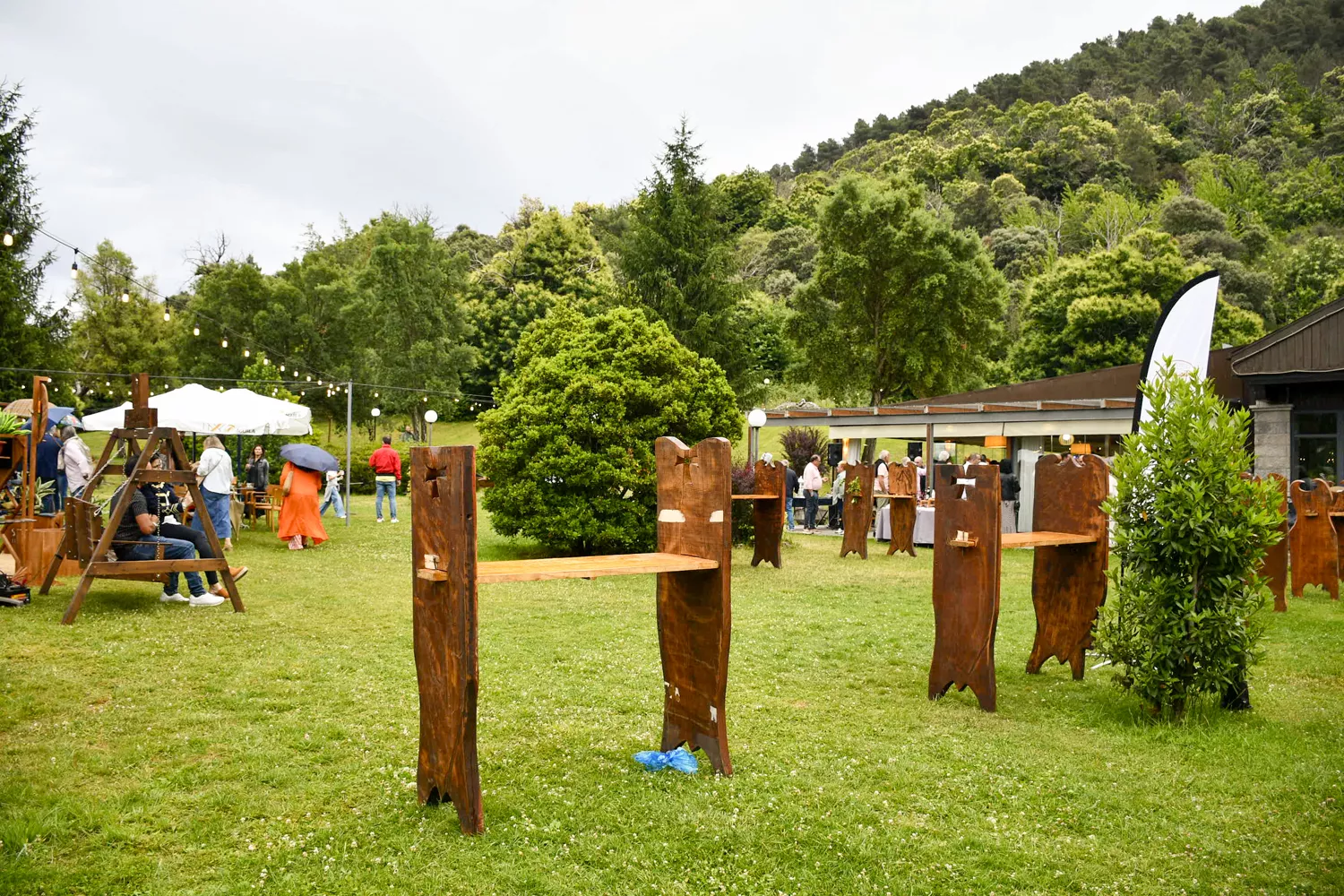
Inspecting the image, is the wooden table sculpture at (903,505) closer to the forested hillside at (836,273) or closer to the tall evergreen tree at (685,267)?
the forested hillside at (836,273)

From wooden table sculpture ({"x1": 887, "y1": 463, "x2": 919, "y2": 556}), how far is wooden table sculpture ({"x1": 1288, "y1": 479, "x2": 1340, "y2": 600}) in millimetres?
5403

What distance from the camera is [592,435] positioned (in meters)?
13.1

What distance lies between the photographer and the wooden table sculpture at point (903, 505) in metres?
15.4

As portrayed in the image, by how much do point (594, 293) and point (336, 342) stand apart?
12.0 m

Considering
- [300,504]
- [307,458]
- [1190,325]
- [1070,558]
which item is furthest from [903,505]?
[300,504]

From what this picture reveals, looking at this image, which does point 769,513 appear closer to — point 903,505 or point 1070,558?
point 903,505

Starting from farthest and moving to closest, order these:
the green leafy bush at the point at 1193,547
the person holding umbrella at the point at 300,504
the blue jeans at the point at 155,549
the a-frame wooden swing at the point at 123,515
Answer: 1. the person holding umbrella at the point at 300,504
2. the blue jeans at the point at 155,549
3. the a-frame wooden swing at the point at 123,515
4. the green leafy bush at the point at 1193,547

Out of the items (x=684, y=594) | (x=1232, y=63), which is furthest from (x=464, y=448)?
(x=1232, y=63)

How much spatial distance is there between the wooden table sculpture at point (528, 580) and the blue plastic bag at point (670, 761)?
0.08 meters

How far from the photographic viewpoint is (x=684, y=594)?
4.73 meters

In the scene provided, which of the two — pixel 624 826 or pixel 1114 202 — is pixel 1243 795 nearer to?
pixel 624 826

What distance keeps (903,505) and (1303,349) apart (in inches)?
353

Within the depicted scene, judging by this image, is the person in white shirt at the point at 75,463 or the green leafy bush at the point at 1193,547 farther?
the person in white shirt at the point at 75,463

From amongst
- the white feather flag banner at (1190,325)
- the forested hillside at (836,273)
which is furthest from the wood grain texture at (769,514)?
the white feather flag banner at (1190,325)
